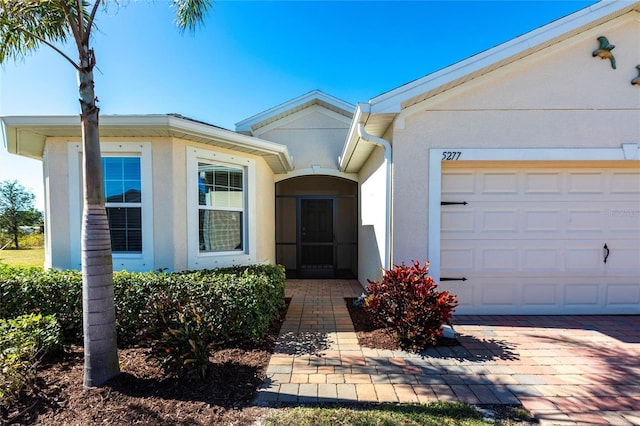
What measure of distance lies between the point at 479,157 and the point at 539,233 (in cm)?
175

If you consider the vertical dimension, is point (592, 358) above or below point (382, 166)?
below

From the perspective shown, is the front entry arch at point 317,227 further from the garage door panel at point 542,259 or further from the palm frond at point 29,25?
the palm frond at point 29,25

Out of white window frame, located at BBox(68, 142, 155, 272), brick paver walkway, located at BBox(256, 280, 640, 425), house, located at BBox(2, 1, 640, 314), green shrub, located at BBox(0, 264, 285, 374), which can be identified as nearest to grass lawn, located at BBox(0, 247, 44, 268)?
white window frame, located at BBox(68, 142, 155, 272)

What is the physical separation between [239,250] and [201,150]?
2.21 m

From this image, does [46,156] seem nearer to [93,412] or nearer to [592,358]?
[93,412]

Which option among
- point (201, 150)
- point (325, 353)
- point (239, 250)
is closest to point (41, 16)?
point (201, 150)

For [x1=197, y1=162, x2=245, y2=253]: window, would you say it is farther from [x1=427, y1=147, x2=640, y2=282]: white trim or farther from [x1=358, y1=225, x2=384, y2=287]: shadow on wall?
[x1=427, y1=147, x2=640, y2=282]: white trim

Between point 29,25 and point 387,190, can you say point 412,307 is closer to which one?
point 387,190

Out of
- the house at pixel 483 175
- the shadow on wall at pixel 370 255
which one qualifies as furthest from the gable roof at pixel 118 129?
the shadow on wall at pixel 370 255

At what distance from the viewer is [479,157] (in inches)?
185

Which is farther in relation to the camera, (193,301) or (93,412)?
(193,301)

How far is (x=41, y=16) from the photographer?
143 inches

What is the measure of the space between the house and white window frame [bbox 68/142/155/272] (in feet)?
0.07

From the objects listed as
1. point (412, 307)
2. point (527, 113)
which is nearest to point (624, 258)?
point (527, 113)
